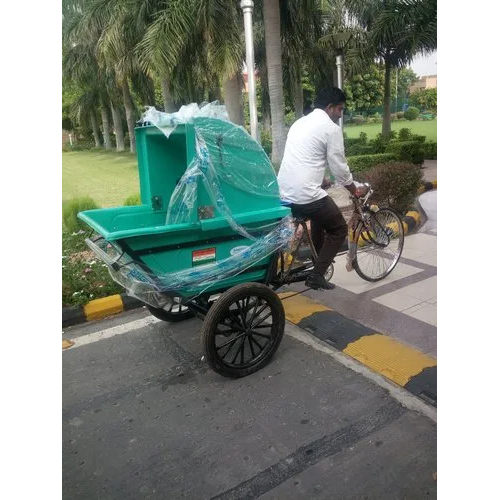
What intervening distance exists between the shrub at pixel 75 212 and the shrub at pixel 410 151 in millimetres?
8512

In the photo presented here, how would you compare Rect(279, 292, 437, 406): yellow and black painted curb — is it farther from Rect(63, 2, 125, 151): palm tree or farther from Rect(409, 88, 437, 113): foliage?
Rect(63, 2, 125, 151): palm tree

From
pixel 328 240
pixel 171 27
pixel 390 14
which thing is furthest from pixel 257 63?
pixel 328 240

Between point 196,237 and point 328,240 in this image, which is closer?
point 196,237

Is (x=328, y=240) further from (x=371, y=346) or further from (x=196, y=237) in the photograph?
(x=196, y=237)

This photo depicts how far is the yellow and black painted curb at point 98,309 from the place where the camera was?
160 inches

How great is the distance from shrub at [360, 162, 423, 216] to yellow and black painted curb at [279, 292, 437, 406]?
108 inches

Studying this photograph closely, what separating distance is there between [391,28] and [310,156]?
455 inches

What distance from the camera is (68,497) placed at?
224cm

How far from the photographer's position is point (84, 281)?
14.4 ft

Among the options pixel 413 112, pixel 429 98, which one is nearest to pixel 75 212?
pixel 429 98

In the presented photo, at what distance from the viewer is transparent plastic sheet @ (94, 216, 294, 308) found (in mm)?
2807

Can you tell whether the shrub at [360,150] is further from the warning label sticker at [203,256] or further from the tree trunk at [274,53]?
the warning label sticker at [203,256]

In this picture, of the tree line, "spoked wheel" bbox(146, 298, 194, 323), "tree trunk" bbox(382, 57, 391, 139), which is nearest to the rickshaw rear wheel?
"spoked wheel" bbox(146, 298, 194, 323)
